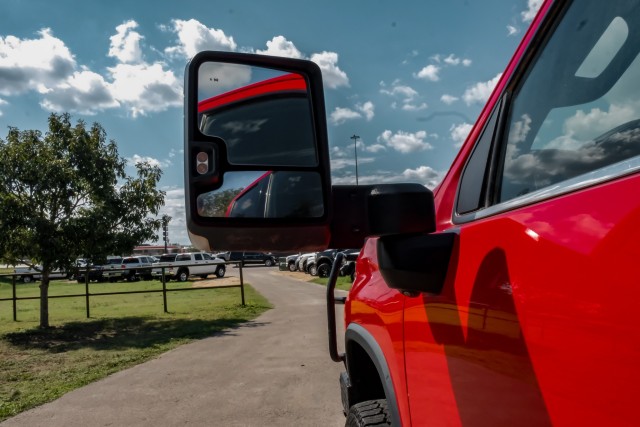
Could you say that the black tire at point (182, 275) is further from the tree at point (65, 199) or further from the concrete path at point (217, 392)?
the concrete path at point (217, 392)

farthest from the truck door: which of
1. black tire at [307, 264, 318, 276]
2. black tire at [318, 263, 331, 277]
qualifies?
black tire at [307, 264, 318, 276]

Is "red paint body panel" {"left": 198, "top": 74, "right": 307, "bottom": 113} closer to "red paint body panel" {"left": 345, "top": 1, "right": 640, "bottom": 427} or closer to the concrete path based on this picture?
"red paint body panel" {"left": 345, "top": 1, "right": 640, "bottom": 427}

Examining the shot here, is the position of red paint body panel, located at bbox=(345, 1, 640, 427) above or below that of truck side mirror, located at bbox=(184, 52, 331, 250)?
below

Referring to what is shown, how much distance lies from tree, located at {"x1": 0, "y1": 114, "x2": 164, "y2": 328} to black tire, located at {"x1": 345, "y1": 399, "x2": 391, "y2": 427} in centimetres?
980

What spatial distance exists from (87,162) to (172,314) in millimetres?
4476

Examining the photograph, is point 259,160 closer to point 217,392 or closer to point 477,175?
point 477,175

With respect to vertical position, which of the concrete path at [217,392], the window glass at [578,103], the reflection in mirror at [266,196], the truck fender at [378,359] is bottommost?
the concrete path at [217,392]

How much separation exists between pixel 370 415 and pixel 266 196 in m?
1.07

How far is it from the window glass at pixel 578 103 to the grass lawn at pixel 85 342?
5.47 metres

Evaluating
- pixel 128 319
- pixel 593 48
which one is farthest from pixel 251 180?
pixel 128 319

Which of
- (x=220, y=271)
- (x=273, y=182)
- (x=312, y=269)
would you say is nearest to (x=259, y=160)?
(x=273, y=182)

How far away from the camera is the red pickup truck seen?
2.83 feet

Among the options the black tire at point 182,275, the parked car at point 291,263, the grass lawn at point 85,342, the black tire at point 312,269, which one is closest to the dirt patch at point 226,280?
the black tire at point 312,269

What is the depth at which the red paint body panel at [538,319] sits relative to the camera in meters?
0.82
